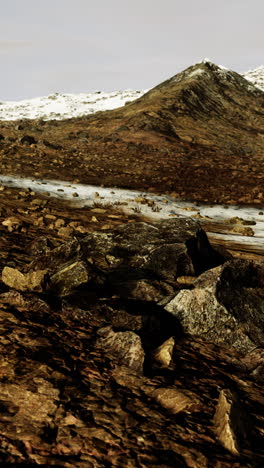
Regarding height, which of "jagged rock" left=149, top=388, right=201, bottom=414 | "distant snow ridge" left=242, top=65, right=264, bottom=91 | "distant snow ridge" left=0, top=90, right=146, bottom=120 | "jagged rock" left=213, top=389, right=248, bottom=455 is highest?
"distant snow ridge" left=242, top=65, right=264, bottom=91

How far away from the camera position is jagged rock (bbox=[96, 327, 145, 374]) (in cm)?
292

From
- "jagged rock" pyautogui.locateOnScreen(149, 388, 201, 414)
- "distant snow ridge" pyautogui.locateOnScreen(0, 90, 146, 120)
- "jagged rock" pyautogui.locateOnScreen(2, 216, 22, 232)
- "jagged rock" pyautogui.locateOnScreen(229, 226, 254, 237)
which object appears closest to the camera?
"jagged rock" pyautogui.locateOnScreen(149, 388, 201, 414)

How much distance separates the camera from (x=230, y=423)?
88.0 inches

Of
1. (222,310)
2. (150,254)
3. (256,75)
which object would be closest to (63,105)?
(256,75)

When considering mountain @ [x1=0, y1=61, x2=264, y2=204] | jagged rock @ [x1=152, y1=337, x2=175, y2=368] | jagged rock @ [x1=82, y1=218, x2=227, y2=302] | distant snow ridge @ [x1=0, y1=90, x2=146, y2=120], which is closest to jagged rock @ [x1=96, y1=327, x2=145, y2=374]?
jagged rock @ [x1=152, y1=337, x2=175, y2=368]

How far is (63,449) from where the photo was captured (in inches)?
80.0

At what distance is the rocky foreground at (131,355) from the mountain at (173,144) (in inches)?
362

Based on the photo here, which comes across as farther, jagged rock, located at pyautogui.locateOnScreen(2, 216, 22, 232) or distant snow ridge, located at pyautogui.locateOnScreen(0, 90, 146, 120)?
distant snow ridge, located at pyautogui.locateOnScreen(0, 90, 146, 120)

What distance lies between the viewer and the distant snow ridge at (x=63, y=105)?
40875 millimetres

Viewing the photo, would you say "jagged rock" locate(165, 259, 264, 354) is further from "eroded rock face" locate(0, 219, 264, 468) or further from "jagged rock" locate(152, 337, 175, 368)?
"jagged rock" locate(152, 337, 175, 368)

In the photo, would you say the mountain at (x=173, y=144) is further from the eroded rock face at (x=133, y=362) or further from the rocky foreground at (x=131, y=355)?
the eroded rock face at (x=133, y=362)

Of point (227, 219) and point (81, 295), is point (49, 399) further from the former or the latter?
point (227, 219)

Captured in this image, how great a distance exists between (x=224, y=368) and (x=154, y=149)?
19.0m

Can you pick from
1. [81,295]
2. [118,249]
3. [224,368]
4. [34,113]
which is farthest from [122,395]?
[34,113]
